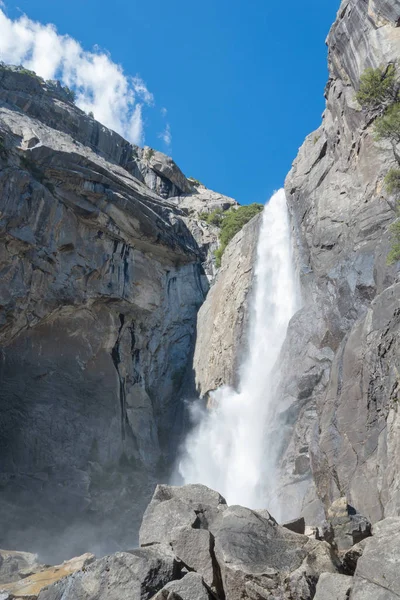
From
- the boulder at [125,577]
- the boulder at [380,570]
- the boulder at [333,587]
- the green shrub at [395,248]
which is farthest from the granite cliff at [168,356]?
the boulder at [380,570]

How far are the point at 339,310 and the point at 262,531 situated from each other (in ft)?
40.2

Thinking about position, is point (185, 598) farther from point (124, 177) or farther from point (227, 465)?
point (124, 177)

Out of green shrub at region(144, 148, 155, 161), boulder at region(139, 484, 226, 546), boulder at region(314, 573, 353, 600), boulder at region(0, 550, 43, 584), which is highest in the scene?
green shrub at region(144, 148, 155, 161)

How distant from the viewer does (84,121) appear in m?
43.2

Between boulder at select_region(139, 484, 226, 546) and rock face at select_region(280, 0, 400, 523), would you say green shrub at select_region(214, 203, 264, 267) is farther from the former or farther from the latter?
boulder at select_region(139, 484, 226, 546)

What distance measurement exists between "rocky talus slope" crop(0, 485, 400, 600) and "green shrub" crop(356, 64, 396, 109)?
59.3ft

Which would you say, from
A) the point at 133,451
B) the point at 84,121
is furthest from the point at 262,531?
the point at 84,121

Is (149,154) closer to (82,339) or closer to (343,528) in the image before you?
(82,339)

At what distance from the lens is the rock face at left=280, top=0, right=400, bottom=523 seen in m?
14.9

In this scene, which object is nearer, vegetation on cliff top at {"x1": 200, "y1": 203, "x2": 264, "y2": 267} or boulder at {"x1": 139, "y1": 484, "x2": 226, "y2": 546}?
boulder at {"x1": 139, "y1": 484, "x2": 226, "y2": 546}

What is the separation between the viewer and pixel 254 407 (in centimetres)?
2567

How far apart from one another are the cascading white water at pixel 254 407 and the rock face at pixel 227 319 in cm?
58

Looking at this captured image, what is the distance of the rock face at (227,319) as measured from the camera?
1156 inches

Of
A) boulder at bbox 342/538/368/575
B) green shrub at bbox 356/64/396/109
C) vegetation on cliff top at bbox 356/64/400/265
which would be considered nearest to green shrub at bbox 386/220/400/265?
vegetation on cliff top at bbox 356/64/400/265
